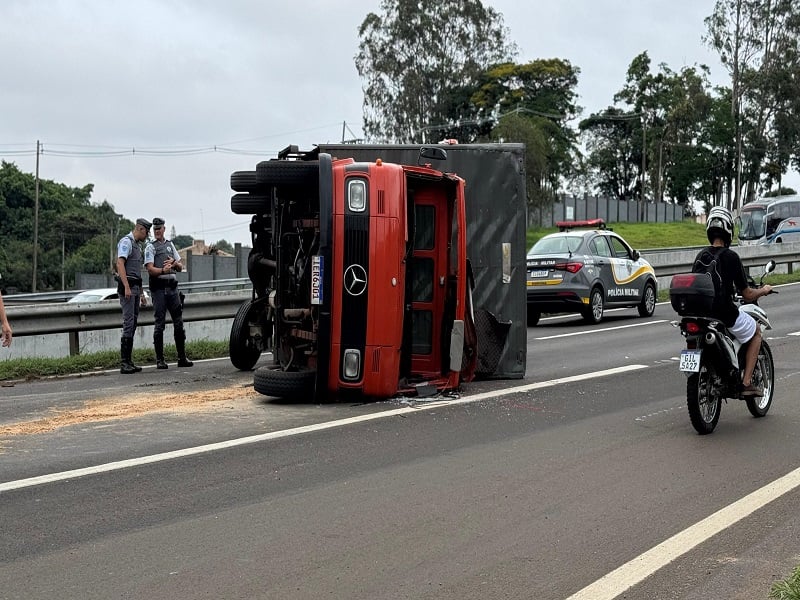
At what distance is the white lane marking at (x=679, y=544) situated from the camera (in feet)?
16.6

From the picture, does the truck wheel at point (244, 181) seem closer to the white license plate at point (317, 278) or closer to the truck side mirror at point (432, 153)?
the truck side mirror at point (432, 153)

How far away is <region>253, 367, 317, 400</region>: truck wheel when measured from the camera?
10.1 m

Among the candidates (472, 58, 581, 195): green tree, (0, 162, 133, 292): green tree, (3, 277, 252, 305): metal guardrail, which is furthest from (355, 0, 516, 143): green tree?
(3, 277, 252, 305): metal guardrail

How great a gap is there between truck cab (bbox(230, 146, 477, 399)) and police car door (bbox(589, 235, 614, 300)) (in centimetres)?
908

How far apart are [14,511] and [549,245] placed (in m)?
15.8

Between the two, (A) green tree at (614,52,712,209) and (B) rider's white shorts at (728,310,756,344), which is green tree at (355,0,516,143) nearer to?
(A) green tree at (614,52,712,209)

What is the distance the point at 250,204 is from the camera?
12.4 meters

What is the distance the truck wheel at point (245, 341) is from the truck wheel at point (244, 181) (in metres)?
1.67

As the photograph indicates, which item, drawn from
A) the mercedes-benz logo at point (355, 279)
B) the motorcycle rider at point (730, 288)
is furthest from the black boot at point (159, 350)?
the motorcycle rider at point (730, 288)

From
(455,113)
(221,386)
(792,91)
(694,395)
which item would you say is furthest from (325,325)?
(792,91)

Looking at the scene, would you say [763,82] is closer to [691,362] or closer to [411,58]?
[411,58]

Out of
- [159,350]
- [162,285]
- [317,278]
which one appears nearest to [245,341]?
[159,350]

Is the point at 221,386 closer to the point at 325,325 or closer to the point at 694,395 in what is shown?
the point at 325,325

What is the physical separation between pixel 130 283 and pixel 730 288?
7720mm
